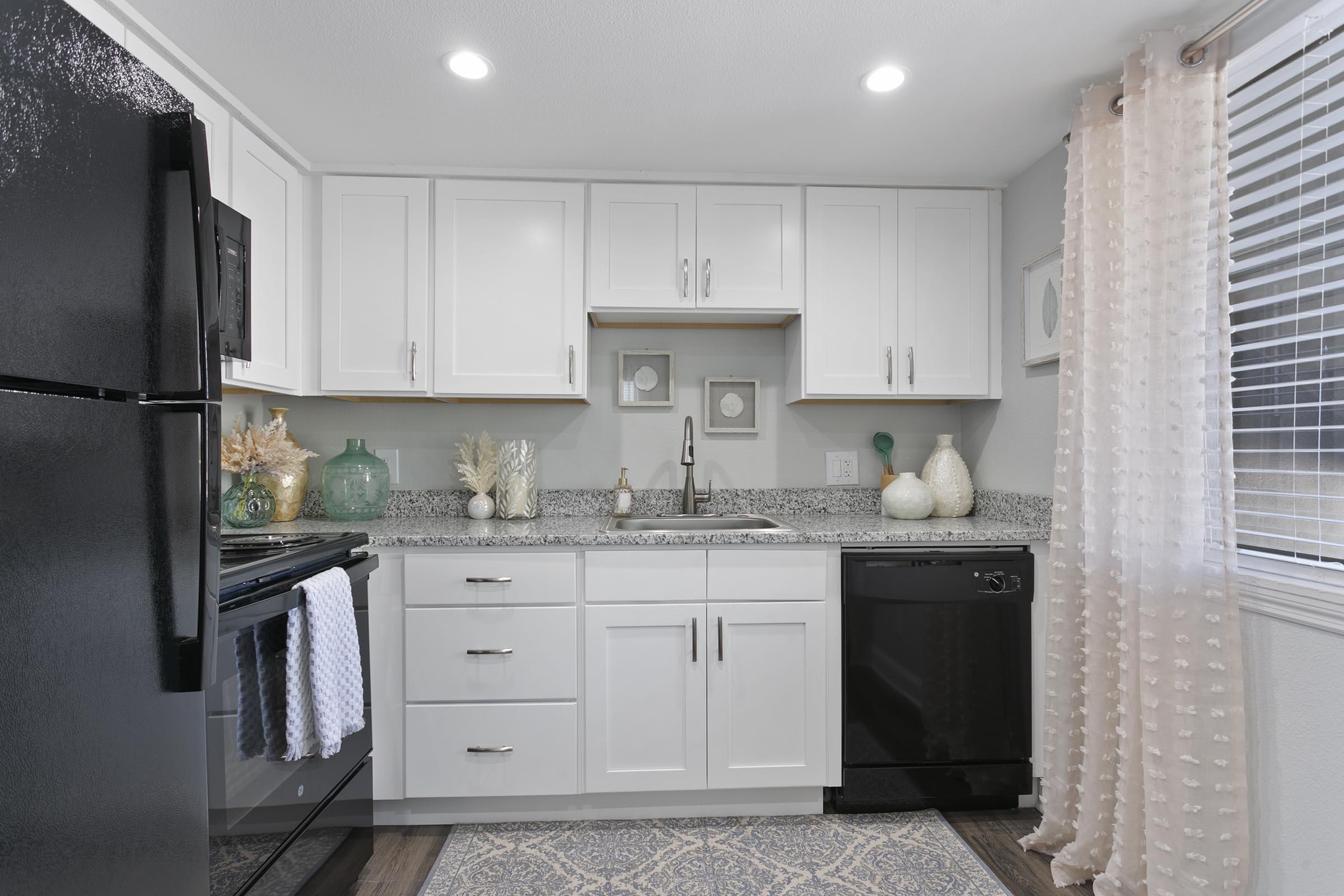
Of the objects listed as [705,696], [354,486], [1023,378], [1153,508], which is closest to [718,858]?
[705,696]

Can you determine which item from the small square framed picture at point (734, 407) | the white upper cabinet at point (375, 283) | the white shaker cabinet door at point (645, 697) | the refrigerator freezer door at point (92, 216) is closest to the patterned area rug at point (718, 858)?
the white shaker cabinet door at point (645, 697)

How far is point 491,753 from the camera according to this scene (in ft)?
6.77

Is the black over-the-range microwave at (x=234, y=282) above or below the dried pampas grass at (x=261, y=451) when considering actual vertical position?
above

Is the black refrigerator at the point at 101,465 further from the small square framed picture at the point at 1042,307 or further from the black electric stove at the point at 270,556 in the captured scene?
the small square framed picture at the point at 1042,307

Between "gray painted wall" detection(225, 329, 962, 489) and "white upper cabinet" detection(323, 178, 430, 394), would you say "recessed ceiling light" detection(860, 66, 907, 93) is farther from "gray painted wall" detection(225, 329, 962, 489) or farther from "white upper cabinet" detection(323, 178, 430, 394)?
"white upper cabinet" detection(323, 178, 430, 394)

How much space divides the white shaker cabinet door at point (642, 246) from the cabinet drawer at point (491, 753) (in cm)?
138

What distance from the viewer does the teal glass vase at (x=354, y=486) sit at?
2.44 m

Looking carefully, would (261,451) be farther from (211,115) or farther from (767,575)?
(767,575)

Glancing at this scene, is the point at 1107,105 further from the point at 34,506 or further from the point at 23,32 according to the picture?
the point at 34,506

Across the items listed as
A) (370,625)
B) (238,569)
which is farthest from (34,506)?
(370,625)

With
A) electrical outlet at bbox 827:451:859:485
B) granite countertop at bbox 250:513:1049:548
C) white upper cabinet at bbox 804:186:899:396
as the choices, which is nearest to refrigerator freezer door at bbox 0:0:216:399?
granite countertop at bbox 250:513:1049:548

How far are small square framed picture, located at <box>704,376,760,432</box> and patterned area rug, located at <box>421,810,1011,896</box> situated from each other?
1.39 meters

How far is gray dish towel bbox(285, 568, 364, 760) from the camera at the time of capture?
4.43ft

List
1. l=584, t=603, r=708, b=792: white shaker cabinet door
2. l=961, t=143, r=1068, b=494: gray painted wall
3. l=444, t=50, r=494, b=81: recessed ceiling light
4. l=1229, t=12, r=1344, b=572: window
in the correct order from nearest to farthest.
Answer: l=1229, t=12, r=1344, b=572: window
l=444, t=50, r=494, b=81: recessed ceiling light
l=584, t=603, r=708, b=792: white shaker cabinet door
l=961, t=143, r=1068, b=494: gray painted wall
